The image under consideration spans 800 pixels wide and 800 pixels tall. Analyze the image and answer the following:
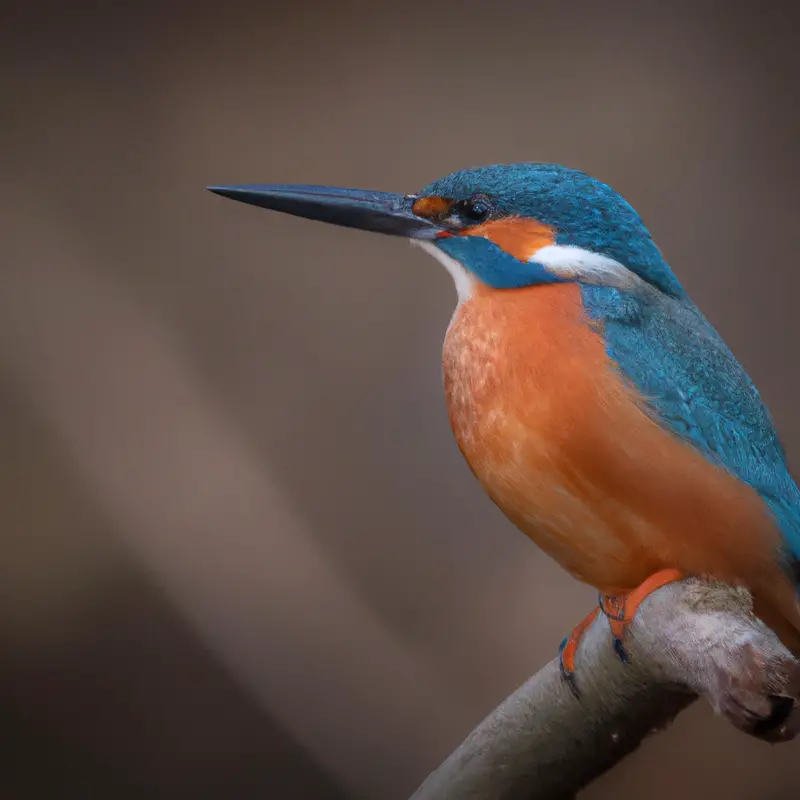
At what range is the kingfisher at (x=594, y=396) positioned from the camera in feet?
3.12

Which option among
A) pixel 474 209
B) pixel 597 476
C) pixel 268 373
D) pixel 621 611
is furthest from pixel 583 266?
pixel 268 373

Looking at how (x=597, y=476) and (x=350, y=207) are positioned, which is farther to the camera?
(x=350, y=207)

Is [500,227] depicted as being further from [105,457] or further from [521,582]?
[105,457]

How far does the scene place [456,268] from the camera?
114cm

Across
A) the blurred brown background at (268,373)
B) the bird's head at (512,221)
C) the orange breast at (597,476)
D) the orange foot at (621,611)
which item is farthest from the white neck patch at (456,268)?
the blurred brown background at (268,373)

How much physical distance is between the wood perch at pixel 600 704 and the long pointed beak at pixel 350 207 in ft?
1.57

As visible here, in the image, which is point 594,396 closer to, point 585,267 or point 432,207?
point 585,267

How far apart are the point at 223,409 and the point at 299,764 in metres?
0.64

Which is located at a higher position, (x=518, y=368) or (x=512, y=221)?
(x=512, y=221)

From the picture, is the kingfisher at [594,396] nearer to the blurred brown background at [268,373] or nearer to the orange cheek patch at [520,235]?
the orange cheek patch at [520,235]

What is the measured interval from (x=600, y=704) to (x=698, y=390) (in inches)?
12.7

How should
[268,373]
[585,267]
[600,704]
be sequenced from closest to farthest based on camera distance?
[600,704] < [585,267] < [268,373]

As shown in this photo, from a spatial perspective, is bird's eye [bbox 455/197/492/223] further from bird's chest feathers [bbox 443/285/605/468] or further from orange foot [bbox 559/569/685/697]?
orange foot [bbox 559/569/685/697]

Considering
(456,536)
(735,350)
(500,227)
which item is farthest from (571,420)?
(456,536)
